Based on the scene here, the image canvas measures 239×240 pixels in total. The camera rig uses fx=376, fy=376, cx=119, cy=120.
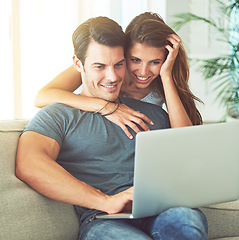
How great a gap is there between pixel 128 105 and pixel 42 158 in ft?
1.79

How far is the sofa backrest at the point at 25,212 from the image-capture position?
1225mm

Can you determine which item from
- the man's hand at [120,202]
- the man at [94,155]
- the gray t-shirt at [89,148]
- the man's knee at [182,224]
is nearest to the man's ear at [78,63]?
the man at [94,155]

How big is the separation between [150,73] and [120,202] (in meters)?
0.74

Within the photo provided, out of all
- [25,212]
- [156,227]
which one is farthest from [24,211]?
[156,227]

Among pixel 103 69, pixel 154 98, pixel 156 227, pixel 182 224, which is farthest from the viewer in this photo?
pixel 154 98

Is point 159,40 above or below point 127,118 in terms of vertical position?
above

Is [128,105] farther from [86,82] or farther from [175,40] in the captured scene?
[175,40]

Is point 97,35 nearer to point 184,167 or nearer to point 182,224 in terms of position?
point 184,167

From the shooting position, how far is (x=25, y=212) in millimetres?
1257

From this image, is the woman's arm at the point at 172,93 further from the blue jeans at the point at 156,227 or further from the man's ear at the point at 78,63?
the blue jeans at the point at 156,227

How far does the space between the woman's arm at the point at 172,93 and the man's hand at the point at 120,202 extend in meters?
0.54

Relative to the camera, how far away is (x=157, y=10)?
362 cm

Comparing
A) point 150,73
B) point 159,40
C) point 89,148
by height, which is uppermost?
point 159,40

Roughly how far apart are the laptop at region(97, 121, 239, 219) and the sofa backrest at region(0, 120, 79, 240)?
0.17 metres
